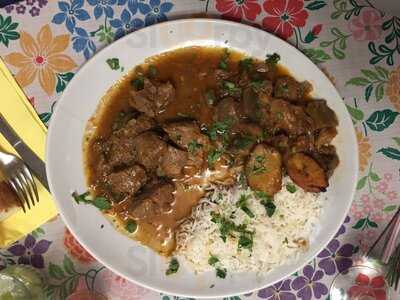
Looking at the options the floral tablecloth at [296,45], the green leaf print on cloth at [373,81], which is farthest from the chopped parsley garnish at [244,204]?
the green leaf print on cloth at [373,81]

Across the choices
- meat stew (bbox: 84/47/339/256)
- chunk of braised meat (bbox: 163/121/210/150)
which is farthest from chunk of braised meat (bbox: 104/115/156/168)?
chunk of braised meat (bbox: 163/121/210/150)

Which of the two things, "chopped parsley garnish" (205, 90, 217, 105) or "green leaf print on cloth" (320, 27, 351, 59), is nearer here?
"chopped parsley garnish" (205, 90, 217, 105)

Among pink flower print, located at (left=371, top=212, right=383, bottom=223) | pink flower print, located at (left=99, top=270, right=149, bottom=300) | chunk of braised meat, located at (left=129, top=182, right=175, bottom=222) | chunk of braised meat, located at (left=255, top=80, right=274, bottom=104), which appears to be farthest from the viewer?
pink flower print, located at (left=371, top=212, right=383, bottom=223)

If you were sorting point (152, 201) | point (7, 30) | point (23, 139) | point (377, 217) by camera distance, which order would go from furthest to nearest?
point (377, 217), point (7, 30), point (23, 139), point (152, 201)

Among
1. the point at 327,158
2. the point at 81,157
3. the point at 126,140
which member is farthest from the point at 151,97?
the point at 327,158

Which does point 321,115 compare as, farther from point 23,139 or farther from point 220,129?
point 23,139

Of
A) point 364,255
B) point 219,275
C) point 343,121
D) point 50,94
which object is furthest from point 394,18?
point 50,94

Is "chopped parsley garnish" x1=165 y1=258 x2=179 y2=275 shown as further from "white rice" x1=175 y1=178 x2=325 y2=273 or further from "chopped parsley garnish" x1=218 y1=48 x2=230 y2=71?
"chopped parsley garnish" x1=218 y1=48 x2=230 y2=71
